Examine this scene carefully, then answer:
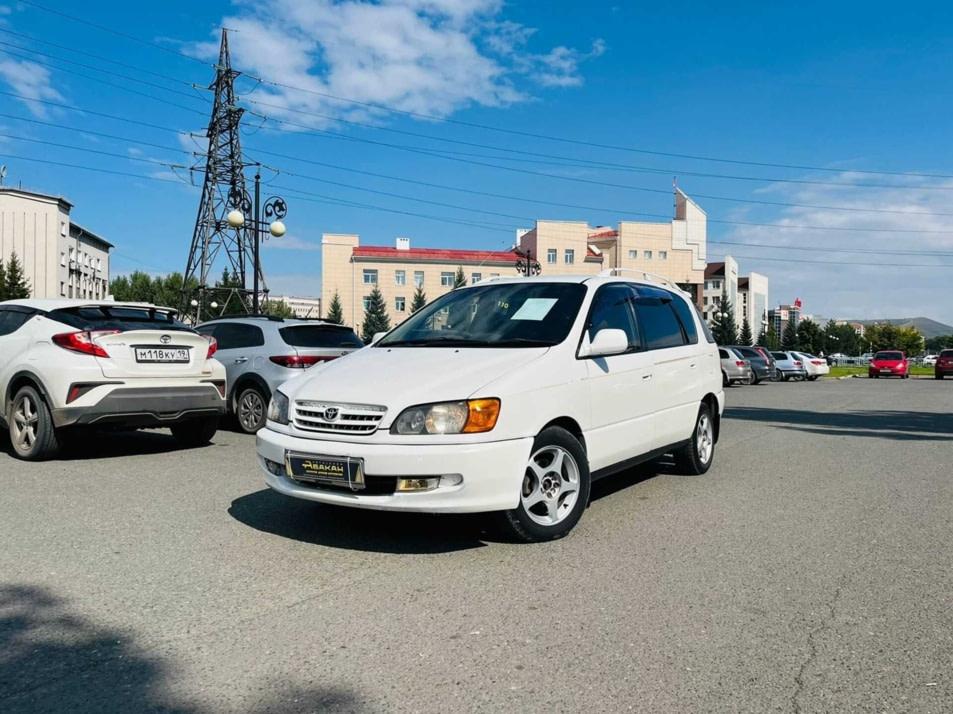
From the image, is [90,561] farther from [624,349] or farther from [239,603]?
[624,349]

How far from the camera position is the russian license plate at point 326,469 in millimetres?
4398

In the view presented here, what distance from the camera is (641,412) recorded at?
5992mm

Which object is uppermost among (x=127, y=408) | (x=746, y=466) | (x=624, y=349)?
(x=624, y=349)

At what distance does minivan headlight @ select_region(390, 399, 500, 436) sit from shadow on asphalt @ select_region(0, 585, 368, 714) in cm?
174

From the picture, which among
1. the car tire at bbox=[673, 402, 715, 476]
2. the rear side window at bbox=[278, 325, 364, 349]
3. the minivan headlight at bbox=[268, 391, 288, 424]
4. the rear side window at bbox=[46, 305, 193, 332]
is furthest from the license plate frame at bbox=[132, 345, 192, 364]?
the car tire at bbox=[673, 402, 715, 476]

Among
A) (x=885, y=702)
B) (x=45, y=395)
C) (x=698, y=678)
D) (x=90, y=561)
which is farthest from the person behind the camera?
(x=45, y=395)

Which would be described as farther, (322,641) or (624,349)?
(624,349)

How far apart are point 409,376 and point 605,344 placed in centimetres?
139

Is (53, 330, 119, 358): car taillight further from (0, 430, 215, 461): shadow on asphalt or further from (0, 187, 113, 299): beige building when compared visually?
(0, 187, 113, 299): beige building

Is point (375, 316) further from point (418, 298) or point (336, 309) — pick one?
point (336, 309)

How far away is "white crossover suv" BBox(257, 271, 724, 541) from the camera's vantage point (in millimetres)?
4395

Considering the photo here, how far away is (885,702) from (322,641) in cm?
215

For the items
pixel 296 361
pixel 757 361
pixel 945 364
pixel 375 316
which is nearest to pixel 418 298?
pixel 375 316

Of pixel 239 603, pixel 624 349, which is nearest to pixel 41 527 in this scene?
pixel 239 603
